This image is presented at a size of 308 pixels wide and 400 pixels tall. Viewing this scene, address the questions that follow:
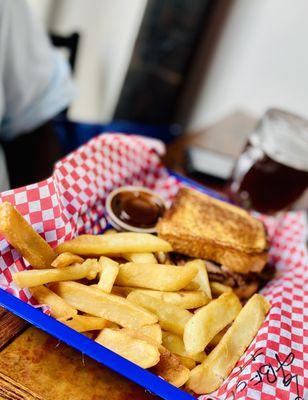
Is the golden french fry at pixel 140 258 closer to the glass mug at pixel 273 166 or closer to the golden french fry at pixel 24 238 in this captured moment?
the golden french fry at pixel 24 238

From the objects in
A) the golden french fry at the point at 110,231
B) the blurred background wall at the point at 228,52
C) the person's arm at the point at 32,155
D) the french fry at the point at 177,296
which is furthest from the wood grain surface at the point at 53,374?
the blurred background wall at the point at 228,52

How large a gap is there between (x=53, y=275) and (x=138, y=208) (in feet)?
1.81

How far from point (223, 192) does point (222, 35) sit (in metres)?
2.47

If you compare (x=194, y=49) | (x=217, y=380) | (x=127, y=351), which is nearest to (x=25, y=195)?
(x=127, y=351)

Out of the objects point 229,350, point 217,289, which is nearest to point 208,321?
point 229,350

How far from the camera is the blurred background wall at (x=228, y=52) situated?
12.0ft

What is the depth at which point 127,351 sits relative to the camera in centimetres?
104

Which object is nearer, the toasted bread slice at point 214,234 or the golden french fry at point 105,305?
the golden french fry at point 105,305

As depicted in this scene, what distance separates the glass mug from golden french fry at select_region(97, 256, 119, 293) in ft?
2.94

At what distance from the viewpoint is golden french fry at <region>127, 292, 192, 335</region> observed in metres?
1.15

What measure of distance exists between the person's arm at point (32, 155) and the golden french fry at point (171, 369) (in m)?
1.10

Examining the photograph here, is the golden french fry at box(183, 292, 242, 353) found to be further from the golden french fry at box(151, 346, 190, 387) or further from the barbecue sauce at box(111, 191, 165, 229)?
the barbecue sauce at box(111, 191, 165, 229)

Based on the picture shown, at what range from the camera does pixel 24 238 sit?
3.73ft

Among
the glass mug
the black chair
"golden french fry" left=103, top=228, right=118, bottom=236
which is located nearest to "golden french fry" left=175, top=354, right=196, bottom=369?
"golden french fry" left=103, top=228, right=118, bottom=236
